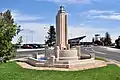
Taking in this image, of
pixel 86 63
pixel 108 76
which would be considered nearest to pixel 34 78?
A: pixel 108 76

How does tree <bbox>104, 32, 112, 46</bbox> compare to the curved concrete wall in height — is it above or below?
above

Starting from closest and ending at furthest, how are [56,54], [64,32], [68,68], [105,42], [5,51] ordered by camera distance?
[5,51], [68,68], [56,54], [64,32], [105,42]

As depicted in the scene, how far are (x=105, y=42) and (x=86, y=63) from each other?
116392 millimetres

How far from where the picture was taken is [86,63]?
26203 millimetres

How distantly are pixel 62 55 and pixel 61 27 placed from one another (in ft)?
11.6

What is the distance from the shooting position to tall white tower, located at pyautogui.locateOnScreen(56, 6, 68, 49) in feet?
102

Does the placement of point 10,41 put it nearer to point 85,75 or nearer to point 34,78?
point 34,78

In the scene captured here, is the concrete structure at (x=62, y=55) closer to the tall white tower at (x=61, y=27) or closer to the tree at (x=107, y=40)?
the tall white tower at (x=61, y=27)

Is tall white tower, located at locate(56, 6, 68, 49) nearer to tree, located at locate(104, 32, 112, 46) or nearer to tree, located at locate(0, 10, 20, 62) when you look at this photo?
tree, located at locate(0, 10, 20, 62)

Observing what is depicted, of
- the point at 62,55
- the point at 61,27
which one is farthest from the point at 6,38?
the point at 61,27

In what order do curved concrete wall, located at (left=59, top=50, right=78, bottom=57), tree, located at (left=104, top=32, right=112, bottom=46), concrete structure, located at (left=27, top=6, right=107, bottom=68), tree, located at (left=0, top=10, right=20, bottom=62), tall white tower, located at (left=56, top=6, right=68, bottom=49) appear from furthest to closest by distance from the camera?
tree, located at (left=104, top=32, right=112, bottom=46) < tall white tower, located at (left=56, top=6, right=68, bottom=49) < curved concrete wall, located at (left=59, top=50, right=78, bottom=57) < concrete structure, located at (left=27, top=6, right=107, bottom=68) < tree, located at (left=0, top=10, right=20, bottom=62)

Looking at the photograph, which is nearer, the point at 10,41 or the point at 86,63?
the point at 10,41

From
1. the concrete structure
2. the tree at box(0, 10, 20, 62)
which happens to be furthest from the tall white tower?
the tree at box(0, 10, 20, 62)

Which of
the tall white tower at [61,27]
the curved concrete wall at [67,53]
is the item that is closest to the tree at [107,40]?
the tall white tower at [61,27]
